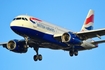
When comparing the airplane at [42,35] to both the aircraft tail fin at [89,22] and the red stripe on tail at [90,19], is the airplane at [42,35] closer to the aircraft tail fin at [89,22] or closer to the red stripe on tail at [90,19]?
the aircraft tail fin at [89,22]

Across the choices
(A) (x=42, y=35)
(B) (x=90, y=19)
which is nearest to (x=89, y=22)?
(B) (x=90, y=19)

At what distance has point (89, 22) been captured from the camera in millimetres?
75250

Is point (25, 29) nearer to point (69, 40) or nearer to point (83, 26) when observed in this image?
point (69, 40)

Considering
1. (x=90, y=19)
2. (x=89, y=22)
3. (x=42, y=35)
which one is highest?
(x=90, y=19)

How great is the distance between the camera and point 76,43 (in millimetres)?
57094

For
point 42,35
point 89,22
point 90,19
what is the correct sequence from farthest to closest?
point 90,19, point 89,22, point 42,35

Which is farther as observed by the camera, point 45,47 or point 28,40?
point 45,47

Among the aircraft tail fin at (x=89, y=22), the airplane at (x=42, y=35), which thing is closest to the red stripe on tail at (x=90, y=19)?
the aircraft tail fin at (x=89, y=22)

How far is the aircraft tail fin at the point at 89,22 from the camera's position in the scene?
73331 millimetres

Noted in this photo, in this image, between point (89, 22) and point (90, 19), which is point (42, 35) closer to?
point (89, 22)

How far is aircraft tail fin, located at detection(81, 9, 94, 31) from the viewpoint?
73.3 m

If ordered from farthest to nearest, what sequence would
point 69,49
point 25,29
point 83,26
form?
point 83,26 < point 69,49 < point 25,29

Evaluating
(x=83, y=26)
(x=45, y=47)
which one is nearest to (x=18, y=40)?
(x=45, y=47)

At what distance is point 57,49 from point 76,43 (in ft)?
20.9
